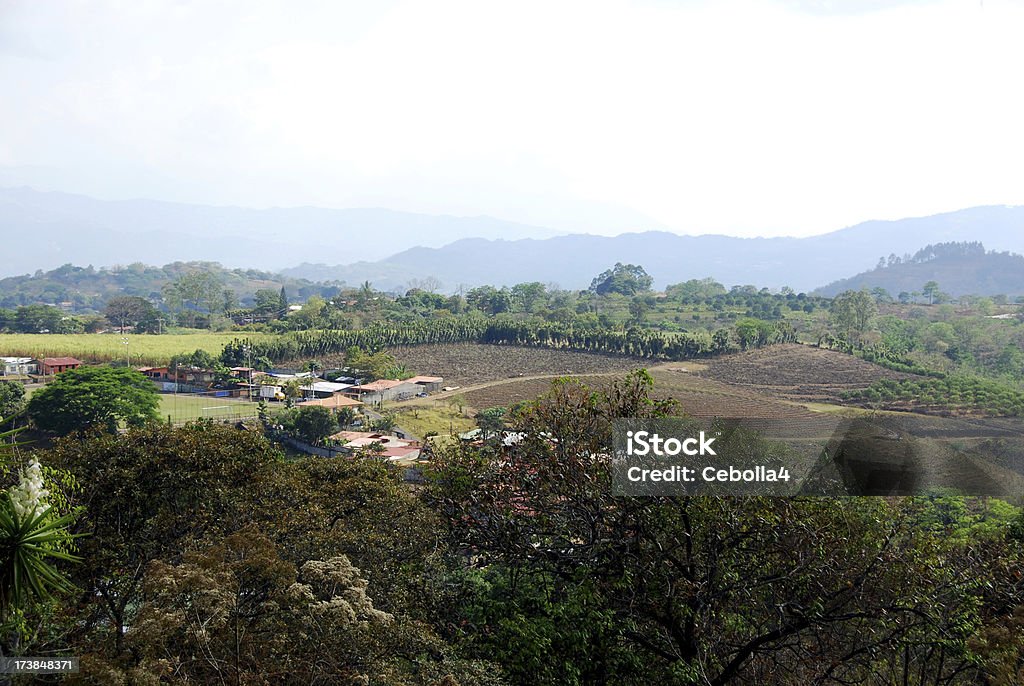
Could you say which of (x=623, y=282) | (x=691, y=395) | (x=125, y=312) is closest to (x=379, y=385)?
(x=691, y=395)

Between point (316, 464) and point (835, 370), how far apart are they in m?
31.7

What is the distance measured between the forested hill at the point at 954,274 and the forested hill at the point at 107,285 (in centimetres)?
7523

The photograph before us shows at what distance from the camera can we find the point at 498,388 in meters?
32.8

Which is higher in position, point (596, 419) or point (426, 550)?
point (596, 419)

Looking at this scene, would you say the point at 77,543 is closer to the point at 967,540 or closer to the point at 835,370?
the point at 967,540

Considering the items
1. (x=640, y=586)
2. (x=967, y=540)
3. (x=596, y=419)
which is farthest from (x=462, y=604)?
(x=967, y=540)

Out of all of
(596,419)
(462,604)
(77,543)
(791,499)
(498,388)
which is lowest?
(498,388)

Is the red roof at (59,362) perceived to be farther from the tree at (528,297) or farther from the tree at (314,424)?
the tree at (528,297)

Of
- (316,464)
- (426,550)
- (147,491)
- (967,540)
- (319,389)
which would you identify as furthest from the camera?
(319,389)

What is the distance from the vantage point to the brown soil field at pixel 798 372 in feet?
106

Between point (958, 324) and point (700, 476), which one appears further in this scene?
point (958, 324)

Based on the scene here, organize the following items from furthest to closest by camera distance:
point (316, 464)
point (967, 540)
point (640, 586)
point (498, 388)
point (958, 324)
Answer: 1. point (958, 324)
2. point (498, 388)
3. point (316, 464)
4. point (967, 540)
5. point (640, 586)

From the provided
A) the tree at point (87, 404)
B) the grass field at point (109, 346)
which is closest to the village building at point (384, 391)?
the tree at point (87, 404)

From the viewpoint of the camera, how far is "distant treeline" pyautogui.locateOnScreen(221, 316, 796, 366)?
124ft
